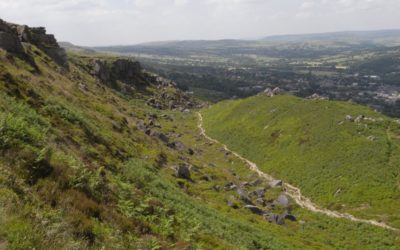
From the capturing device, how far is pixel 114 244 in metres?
12.3

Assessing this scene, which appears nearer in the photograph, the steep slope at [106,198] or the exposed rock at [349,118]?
the steep slope at [106,198]

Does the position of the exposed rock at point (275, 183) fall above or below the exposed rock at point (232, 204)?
below

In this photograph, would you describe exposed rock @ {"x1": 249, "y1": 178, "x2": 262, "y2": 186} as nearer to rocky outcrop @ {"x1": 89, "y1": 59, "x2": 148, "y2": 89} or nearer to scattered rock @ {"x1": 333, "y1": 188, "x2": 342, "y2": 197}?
scattered rock @ {"x1": 333, "y1": 188, "x2": 342, "y2": 197}

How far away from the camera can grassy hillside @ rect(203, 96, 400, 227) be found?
6044cm

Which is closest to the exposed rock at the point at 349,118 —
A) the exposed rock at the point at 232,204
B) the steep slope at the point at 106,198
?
the steep slope at the point at 106,198

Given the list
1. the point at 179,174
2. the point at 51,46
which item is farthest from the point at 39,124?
the point at 51,46

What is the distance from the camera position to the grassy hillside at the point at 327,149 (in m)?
60.4

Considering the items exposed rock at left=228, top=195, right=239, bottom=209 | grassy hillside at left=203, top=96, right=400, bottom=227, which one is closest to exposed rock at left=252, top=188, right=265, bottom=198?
grassy hillside at left=203, top=96, right=400, bottom=227

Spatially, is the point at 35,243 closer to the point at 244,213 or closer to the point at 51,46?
the point at 244,213

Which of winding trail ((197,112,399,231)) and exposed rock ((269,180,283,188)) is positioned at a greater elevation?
exposed rock ((269,180,283,188))

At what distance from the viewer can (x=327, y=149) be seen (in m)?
78.7

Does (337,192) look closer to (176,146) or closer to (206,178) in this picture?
(206,178)

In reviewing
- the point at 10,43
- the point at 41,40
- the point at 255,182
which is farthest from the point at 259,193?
the point at 41,40

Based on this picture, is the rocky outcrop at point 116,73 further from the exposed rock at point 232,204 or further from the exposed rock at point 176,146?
the exposed rock at point 232,204
